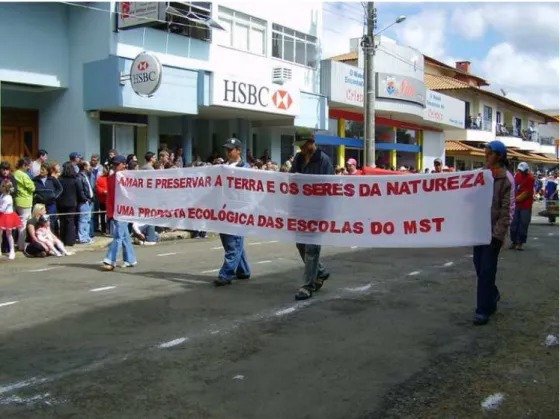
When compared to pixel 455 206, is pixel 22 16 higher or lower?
higher

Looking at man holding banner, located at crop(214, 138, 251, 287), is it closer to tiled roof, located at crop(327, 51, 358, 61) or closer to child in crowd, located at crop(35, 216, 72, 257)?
child in crowd, located at crop(35, 216, 72, 257)

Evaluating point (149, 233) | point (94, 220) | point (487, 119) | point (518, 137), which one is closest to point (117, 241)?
point (149, 233)

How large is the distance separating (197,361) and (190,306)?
2015mm

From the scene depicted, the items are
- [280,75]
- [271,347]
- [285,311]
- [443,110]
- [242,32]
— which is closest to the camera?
[271,347]

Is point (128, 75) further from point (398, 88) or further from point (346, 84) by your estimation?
point (398, 88)

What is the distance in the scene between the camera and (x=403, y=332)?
626 cm

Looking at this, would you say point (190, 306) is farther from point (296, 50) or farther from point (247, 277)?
point (296, 50)

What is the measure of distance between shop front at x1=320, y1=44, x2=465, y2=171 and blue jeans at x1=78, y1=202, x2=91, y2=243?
46.6 feet

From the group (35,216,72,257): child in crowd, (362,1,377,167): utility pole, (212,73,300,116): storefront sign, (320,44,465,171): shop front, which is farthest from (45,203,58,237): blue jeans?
(320,44,465,171): shop front

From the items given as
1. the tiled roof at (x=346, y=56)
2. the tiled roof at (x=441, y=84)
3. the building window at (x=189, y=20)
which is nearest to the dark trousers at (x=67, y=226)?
the building window at (x=189, y=20)

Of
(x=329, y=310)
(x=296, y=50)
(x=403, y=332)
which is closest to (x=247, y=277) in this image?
(x=329, y=310)

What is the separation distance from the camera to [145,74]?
1619 cm

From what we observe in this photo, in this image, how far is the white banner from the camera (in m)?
6.70

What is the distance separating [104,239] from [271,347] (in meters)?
9.37
